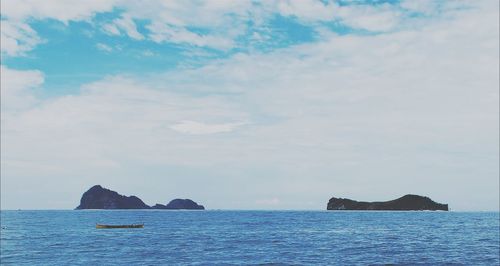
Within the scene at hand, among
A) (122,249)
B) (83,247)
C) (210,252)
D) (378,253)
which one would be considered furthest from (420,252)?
(83,247)

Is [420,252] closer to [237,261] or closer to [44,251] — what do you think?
[237,261]

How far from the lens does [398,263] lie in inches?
2114

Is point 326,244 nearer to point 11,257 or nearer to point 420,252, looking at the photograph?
point 420,252

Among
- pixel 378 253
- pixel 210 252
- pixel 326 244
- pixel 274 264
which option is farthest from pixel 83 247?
pixel 378 253

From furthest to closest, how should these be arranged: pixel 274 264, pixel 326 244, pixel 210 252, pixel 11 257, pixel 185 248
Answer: pixel 326 244, pixel 185 248, pixel 210 252, pixel 11 257, pixel 274 264

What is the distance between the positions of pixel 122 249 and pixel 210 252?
1496 cm

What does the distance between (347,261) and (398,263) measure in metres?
6.00

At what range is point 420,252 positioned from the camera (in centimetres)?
6469

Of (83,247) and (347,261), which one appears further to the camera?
(83,247)

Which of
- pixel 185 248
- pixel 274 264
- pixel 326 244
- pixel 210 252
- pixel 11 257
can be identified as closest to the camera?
pixel 274 264

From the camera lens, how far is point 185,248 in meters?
68.6

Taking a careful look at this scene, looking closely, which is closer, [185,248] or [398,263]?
[398,263]

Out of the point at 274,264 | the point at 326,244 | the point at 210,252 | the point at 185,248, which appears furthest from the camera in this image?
the point at 326,244

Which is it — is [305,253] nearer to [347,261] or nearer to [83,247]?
[347,261]
